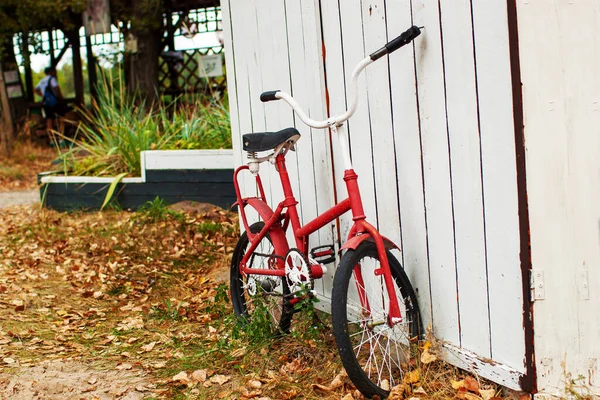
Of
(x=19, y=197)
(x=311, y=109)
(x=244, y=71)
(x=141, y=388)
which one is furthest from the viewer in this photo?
(x=19, y=197)

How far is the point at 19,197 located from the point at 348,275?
7.60 metres

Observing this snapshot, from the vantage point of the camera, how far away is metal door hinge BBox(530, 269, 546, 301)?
261 cm

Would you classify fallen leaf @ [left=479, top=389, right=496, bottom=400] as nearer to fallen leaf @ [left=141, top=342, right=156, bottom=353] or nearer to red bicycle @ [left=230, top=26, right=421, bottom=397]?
red bicycle @ [left=230, top=26, right=421, bottom=397]

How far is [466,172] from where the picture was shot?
2.83m

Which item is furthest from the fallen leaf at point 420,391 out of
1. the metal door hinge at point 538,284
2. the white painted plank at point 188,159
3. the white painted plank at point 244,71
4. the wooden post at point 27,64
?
the wooden post at point 27,64

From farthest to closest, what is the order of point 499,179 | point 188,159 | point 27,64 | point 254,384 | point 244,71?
point 27,64 → point 188,159 → point 244,71 → point 254,384 → point 499,179

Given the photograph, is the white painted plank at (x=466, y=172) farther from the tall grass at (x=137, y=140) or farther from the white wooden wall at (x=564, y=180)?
the tall grass at (x=137, y=140)

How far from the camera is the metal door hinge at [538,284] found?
8.56 feet

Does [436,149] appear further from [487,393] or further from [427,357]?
[487,393]

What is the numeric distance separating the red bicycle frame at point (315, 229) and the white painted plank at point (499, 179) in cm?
43

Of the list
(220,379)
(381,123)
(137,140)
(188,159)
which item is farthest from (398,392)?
(137,140)

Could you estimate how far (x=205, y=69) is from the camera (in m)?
13.1

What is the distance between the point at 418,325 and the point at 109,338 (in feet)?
6.34

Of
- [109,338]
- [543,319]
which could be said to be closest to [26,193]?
[109,338]
